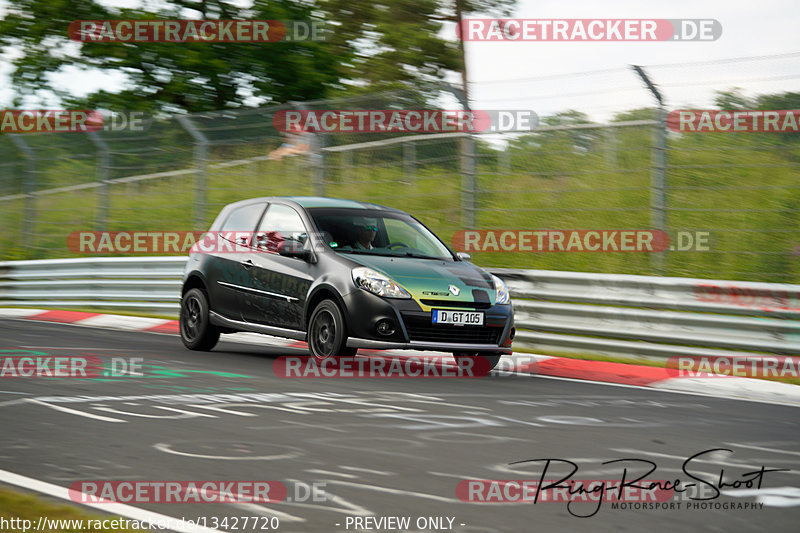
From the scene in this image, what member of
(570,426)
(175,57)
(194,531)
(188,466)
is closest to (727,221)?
(570,426)

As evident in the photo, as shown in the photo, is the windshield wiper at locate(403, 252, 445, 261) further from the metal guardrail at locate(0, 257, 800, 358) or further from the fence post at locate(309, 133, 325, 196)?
the fence post at locate(309, 133, 325, 196)

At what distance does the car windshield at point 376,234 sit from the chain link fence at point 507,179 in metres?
1.77

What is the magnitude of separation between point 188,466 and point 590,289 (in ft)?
22.7

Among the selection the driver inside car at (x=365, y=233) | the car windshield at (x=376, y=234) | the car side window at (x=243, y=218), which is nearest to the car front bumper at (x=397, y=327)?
the car windshield at (x=376, y=234)

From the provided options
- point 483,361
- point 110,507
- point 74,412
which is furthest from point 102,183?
point 110,507

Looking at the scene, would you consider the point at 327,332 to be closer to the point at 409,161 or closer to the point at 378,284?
the point at 378,284

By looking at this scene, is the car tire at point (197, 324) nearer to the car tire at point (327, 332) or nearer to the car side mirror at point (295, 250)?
the car side mirror at point (295, 250)

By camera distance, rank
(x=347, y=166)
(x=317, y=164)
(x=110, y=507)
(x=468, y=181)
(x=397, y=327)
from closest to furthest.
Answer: (x=110, y=507)
(x=397, y=327)
(x=468, y=181)
(x=347, y=166)
(x=317, y=164)

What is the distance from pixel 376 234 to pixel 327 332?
1.40 meters

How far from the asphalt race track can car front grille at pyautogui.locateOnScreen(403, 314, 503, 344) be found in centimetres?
39

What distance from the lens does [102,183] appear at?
18.8 m

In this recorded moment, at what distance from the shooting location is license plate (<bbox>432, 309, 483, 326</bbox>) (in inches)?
385

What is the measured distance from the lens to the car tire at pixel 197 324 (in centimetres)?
1175

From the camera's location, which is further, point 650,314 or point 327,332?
point 650,314
